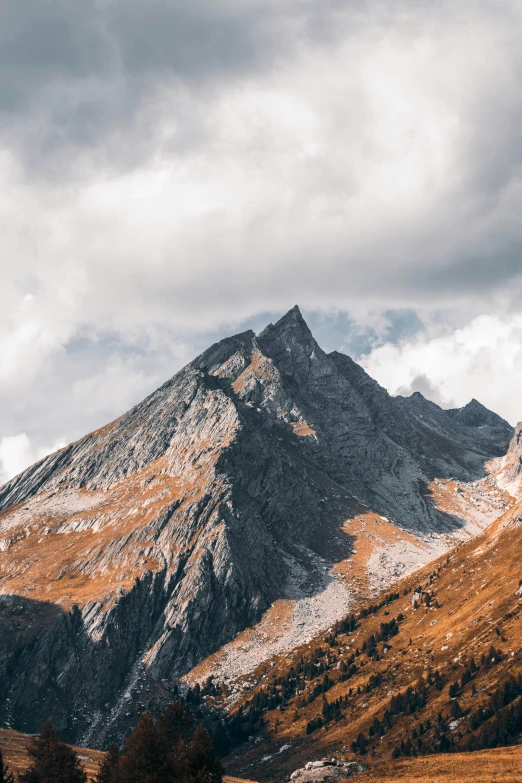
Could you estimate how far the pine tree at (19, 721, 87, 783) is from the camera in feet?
235

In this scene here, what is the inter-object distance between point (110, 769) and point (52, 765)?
7816 mm

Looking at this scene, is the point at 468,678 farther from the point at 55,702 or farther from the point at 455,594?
the point at 55,702

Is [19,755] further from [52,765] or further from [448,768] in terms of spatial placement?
[448,768]

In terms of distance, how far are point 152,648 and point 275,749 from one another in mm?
67756

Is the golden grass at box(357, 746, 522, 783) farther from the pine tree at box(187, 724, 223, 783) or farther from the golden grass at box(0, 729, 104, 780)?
the golden grass at box(0, 729, 104, 780)

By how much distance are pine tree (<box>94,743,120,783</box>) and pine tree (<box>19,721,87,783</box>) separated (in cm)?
240

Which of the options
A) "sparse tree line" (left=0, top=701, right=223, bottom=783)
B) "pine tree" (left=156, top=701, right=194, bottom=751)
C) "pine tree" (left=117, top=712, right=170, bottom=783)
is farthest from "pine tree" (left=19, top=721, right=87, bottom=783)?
"pine tree" (left=156, top=701, right=194, bottom=751)

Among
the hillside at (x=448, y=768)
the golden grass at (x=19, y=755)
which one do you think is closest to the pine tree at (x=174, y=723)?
the golden grass at (x=19, y=755)

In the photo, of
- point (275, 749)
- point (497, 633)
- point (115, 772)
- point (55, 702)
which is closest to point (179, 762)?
point (115, 772)

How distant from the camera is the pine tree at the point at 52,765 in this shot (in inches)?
2815

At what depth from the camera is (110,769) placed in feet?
247

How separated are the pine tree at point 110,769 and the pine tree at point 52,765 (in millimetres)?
2396

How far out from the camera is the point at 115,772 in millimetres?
72562

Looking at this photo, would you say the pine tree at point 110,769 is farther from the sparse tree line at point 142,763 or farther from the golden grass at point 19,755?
the golden grass at point 19,755
